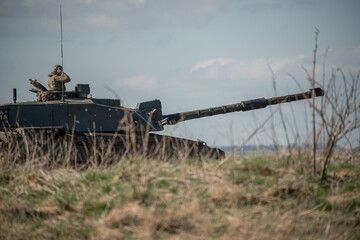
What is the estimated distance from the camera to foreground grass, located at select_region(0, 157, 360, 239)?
519cm

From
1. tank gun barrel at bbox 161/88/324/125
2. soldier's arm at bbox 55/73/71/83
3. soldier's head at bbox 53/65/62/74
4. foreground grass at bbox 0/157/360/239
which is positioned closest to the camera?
foreground grass at bbox 0/157/360/239

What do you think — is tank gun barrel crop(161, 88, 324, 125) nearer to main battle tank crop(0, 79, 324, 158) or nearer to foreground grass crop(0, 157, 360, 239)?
main battle tank crop(0, 79, 324, 158)

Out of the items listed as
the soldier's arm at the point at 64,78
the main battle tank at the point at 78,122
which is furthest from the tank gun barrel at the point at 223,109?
the soldier's arm at the point at 64,78

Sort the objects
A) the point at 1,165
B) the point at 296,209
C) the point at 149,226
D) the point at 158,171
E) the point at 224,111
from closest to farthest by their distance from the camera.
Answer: the point at 149,226
the point at 296,209
the point at 158,171
the point at 1,165
the point at 224,111

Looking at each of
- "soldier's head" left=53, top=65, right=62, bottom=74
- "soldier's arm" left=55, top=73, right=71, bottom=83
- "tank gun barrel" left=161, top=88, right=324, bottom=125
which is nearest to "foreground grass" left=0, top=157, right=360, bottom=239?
"soldier's arm" left=55, top=73, right=71, bottom=83

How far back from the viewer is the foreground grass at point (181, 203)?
5188mm

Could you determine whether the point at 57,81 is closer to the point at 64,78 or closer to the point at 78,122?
the point at 64,78

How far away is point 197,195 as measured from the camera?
5.87 m

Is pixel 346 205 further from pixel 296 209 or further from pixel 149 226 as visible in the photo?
pixel 149 226

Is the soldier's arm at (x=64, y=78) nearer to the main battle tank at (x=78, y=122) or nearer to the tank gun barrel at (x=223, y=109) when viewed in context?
the main battle tank at (x=78, y=122)

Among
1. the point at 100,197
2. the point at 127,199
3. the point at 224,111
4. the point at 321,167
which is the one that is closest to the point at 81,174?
the point at 100,197

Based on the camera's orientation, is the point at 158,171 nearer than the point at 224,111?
Yes

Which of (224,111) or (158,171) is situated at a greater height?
(224,111)

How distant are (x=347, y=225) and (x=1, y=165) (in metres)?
6.39
